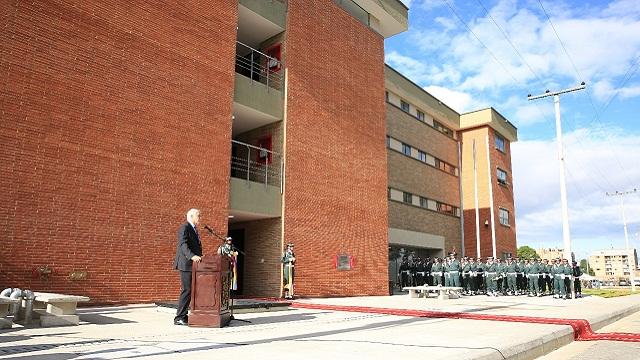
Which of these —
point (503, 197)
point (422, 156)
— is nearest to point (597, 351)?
point (422, 156)

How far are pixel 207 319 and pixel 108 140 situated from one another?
21.6 ft

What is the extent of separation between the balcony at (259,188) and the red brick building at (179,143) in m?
0.06

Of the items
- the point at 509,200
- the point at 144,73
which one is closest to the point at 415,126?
the point at 509,200

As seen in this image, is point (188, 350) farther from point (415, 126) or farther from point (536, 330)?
point (415, 126)

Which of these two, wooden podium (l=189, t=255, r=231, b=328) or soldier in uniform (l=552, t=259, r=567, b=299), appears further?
soldier in uniform (l=552, t=259, r=567, b=299)

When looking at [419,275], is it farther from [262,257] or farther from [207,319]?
[207,319]

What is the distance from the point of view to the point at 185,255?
8.44 meters

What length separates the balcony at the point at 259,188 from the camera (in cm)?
1662

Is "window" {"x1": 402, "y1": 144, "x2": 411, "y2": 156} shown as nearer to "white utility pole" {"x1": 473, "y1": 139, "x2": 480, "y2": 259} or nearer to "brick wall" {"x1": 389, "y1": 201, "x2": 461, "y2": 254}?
"brick wall" {"x1": 389, "y1": 201, "x2": 461, "y2": 254}

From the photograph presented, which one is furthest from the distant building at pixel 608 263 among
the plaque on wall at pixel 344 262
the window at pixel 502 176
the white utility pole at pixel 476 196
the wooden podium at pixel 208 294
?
the wooden podium at pixel 208 294

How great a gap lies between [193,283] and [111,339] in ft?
6.09

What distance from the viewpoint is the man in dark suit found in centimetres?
852

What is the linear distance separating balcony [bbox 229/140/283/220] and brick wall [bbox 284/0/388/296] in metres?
0.44

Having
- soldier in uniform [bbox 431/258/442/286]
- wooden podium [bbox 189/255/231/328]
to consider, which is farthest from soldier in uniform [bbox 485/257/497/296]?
wooden podium [bbox 189/255/231/328]
